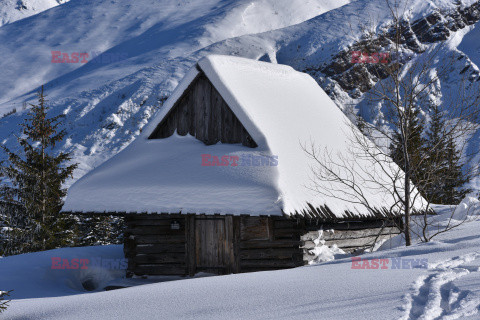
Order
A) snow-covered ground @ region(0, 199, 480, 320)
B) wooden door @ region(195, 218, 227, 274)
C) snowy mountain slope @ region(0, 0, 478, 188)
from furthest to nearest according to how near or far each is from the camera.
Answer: snowy mountain slope @ region(0, 0, 478, 188) → wooden door @ region(195, 218, 227, 274) → snow-covered ground @ region(0, 199, 480, 320)

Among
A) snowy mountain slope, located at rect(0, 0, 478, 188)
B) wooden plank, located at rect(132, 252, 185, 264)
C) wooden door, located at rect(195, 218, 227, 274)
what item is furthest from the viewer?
snowy mountain slope, located at rect(0, 0, 478, 188)

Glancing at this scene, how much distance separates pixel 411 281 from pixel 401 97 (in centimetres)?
602

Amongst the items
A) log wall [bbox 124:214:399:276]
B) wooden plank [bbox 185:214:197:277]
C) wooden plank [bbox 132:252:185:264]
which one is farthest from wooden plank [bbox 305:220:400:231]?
wooden plank [bbox 132:252:185:264]

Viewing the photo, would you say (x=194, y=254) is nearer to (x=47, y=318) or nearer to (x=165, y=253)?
(x=165, y=253)

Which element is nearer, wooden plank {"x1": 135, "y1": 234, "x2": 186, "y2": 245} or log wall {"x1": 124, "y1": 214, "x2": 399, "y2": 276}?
log wall {"x1": 124, "y1": 214, "x2": 399, "y2": 276}

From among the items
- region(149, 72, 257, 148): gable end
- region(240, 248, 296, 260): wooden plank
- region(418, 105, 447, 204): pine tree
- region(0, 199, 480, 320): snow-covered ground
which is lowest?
region(0, 199, 480, 320): snow-covered ground

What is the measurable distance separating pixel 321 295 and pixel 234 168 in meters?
6.59

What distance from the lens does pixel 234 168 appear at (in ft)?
44.0

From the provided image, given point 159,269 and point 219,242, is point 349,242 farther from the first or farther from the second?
point 159,269

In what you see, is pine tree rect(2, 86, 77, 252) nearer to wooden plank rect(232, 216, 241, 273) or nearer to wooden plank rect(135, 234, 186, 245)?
wooden plank rect(135, 234, 186, 245)

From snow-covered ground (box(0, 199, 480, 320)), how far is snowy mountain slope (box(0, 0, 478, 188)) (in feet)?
345

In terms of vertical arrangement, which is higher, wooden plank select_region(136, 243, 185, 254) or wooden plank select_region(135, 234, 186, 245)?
wooden plank select_region(135, 234, 186, 245)

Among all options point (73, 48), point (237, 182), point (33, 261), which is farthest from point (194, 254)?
point (73, 48)

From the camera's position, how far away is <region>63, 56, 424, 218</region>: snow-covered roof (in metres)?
12.5
